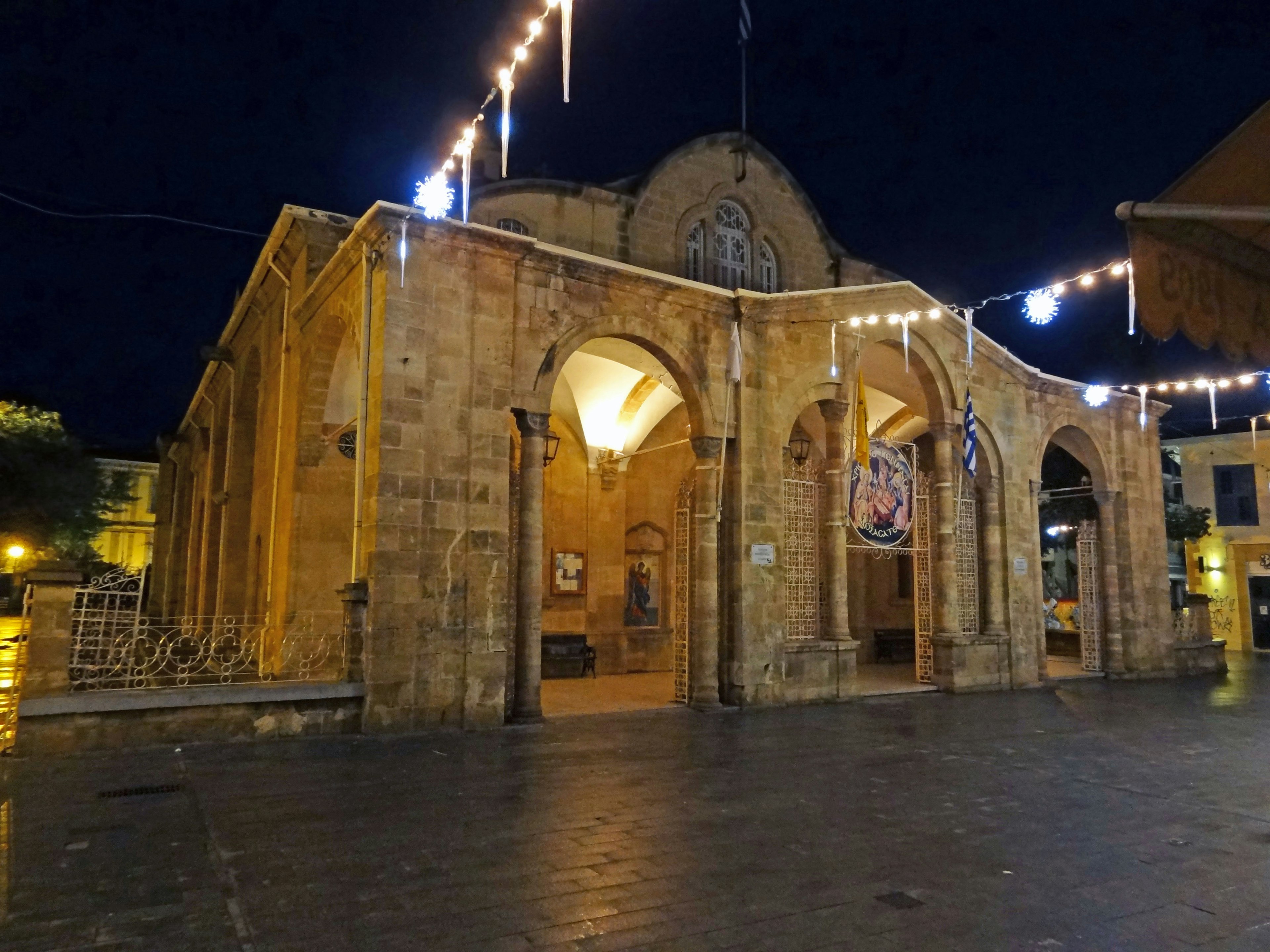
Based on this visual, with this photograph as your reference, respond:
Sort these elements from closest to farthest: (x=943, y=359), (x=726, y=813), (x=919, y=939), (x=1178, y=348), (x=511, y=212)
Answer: (x=919, y=939) → (x=726, y=813) → (x=943, y=359) → (x=511, y=212) → (x=1178, y=348)

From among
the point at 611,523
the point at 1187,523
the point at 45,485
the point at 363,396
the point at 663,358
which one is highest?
the point at 663,358

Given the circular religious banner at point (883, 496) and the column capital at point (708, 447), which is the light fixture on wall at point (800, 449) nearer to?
the circular religious banner at point (883, 496)

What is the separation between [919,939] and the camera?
13.2 ft

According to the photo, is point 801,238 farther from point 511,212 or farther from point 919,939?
point 919,939

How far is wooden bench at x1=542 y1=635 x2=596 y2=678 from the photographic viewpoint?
1620 cm

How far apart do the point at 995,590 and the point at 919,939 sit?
12.3 metres

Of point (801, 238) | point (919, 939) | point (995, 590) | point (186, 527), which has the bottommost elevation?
point (919, 939)

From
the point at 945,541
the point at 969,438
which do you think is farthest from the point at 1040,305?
the point at 945,541

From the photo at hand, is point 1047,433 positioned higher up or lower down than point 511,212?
A: lower down

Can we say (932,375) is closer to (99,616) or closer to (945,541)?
(945,541)

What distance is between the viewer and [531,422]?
1080 centimetres

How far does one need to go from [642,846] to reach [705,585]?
6.59 metres

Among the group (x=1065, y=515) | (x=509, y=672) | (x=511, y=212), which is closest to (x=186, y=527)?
(x=511, y=212)

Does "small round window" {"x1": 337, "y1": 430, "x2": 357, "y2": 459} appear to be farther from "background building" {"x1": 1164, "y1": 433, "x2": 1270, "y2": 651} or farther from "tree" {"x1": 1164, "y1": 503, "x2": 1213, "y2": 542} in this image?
"background building" {"x1": 1164, "y1": 433, "x2": 1270, "y2": 651}
